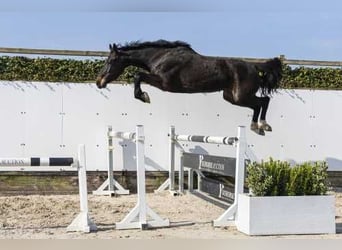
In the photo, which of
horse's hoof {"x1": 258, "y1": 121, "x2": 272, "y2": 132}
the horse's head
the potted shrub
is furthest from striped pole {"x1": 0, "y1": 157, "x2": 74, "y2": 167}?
horse's hoof {"x1": 258, "y1": 121, "x2": 272, "y2": 132}

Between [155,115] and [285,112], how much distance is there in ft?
6.53

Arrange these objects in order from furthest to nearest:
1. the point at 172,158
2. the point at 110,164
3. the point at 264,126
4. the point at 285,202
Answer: the point at 172,158, the point at 110,164, the point at 264,126, the point at 285,202

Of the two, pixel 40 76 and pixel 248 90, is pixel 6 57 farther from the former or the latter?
pixel 248 90

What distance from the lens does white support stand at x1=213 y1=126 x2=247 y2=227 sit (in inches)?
207

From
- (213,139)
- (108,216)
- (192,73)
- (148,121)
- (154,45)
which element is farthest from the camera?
(148,121)

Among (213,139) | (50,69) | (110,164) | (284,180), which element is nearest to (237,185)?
(284,180)

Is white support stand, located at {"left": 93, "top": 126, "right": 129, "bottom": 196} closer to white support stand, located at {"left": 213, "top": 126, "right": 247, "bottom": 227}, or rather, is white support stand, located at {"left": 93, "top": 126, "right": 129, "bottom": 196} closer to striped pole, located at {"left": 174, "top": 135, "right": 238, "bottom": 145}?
striped pole, located at {"left": 174, "top": 135, "right": 238, "bottom": 145}

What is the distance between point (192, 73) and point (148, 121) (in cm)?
259

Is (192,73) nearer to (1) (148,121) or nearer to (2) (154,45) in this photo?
(2) (154,45)

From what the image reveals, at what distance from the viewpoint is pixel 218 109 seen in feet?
26.6

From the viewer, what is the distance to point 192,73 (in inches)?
215

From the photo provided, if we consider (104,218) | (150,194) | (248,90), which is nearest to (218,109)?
(150,194)

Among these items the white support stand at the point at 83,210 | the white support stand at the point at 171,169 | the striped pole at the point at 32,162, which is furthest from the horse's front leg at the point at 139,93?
the white support stand at the point at 171,169

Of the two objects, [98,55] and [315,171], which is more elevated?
[98,55]
